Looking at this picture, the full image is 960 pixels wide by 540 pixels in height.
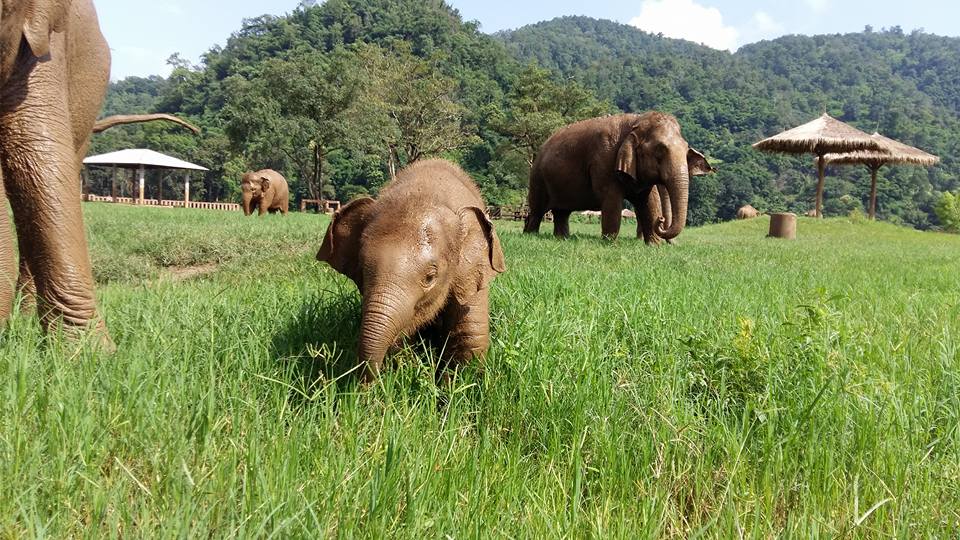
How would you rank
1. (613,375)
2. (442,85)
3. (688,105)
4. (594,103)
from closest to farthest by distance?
1. (613,375)
2. (442,85)
3. (594,103)
4. (688,105)

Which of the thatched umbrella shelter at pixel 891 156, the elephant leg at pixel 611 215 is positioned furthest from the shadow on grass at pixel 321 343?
the thatched umbrella shelter at pixel 891 156

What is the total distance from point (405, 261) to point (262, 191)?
62.3 feet

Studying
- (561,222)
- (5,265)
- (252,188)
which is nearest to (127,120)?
(5,265)

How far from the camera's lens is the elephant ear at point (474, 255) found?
300cm

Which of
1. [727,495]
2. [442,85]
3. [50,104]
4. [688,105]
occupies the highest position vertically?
[688,105]

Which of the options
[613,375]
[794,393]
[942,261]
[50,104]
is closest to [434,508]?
[613,375]

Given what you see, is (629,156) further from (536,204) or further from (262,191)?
(262,191)

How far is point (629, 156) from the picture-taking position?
9695 millimetres

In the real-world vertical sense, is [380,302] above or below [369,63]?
below

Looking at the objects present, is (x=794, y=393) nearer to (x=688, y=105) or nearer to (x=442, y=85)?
(x=442, y=85)

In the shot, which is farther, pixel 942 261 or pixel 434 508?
pixel 942 261

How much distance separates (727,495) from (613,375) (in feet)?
3.58

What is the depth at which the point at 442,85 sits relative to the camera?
38.8 meters

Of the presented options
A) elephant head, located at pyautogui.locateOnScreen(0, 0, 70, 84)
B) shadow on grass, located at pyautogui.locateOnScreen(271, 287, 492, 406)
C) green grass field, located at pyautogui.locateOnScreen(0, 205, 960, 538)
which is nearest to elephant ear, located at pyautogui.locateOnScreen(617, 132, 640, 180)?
green grass field, located at pyautogui.locateOnScreen(0, 205, 960, 538)
